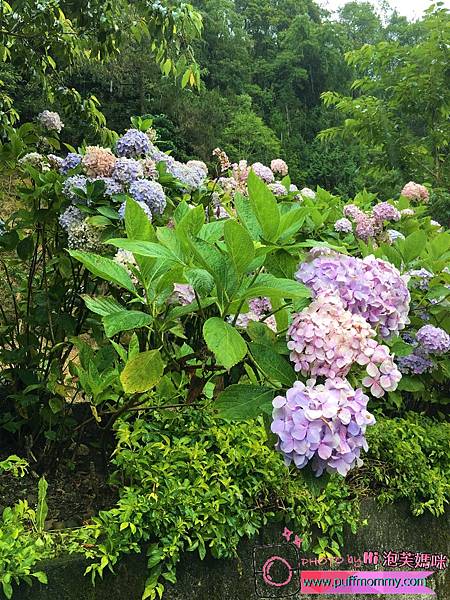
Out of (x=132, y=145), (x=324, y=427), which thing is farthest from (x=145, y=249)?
(x=132, y=145)

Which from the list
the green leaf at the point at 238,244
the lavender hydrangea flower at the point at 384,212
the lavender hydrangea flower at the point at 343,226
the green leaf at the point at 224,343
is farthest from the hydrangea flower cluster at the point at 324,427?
the lavender hydrangea flower at the point at 384,212

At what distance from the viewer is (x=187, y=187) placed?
6.12 feet

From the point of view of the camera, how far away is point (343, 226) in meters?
2.27

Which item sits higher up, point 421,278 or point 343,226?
point 343,226

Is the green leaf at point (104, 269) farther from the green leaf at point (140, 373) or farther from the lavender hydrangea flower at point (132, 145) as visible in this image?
the lavender hydrangea flower at point (132, 145)

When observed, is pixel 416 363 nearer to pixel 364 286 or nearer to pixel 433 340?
pixel 433 340

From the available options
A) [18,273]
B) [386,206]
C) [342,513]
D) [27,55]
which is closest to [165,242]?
[342,513]

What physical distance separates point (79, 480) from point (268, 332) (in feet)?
2.83

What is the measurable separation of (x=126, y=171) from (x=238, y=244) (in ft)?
2.03

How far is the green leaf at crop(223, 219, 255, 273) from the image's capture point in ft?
3.43

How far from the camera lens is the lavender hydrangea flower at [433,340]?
1.81 metres

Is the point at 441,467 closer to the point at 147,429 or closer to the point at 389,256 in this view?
the point at 389,256

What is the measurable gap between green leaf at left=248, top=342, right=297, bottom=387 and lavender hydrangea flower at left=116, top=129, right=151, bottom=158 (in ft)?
2.78

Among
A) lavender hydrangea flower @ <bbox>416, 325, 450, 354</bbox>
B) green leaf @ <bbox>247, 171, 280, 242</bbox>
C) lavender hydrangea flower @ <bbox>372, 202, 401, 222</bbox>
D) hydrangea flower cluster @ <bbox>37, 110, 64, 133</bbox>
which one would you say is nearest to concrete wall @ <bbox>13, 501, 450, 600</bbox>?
lavender hydrangea flower @ <bbox>416, 325, 450, 354</bbox>
